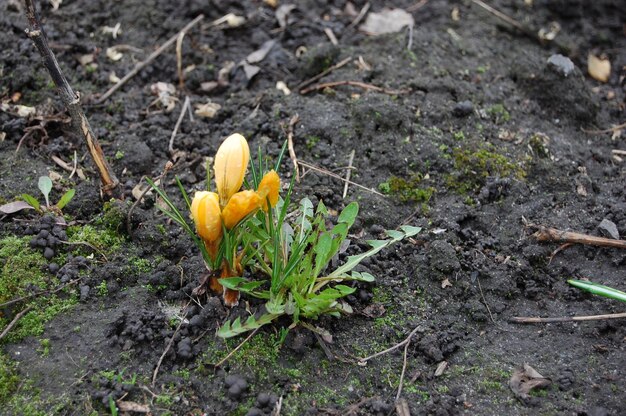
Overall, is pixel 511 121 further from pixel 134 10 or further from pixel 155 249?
pixel 134 10

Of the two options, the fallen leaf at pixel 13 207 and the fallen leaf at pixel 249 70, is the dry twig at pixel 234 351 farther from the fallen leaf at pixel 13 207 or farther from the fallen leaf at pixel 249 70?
the fallen leaf at pixel 249 70

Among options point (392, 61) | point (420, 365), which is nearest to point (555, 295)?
point (420, 365)

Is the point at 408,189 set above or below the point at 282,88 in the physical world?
below

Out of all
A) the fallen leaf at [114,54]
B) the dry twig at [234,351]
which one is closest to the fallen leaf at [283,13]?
the fallen leaf at [114,54]

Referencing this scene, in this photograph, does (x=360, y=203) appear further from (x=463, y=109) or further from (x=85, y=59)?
(x=85, y=59)

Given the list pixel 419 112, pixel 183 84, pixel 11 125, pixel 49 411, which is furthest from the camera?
pixel 183 84

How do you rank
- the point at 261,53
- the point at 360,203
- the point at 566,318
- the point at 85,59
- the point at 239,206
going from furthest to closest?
the point at 261,53 → the point at 85,59 → the point at 360,203 → the point at 566,318 → the point at 239,206

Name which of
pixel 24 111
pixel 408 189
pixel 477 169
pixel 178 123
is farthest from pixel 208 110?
pixel 477 169
